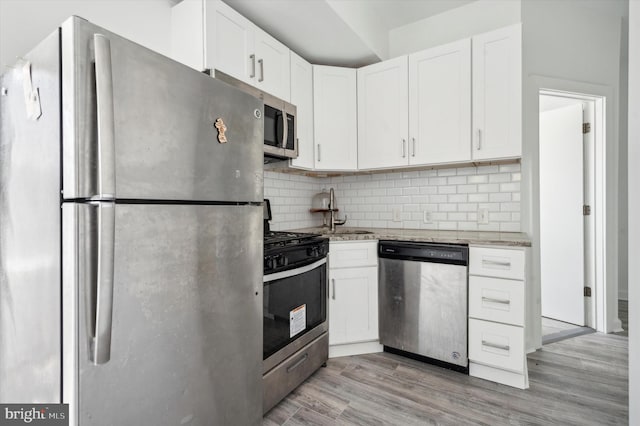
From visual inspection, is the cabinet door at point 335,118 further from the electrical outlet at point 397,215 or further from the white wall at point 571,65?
the white wall at point 571,65

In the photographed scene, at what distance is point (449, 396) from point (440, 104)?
2.08 metres

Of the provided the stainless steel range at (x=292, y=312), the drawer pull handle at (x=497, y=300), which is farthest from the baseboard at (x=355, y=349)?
the drawer pull handle at (x=497, y=300)

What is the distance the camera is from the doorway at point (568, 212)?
295 centimetres

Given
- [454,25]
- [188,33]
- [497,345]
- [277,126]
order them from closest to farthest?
[188,33], [497,345], [277,126], [454,25]

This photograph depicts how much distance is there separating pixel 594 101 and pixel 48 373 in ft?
13.7

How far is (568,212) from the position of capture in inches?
123

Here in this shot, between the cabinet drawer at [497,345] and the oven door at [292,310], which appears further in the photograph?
the cabinet drawer at [497,345]

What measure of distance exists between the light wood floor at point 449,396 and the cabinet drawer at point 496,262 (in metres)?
0.72

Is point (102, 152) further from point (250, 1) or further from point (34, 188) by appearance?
point (250, 1)

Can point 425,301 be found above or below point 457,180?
below

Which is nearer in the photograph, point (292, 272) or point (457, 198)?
point (292, 272)

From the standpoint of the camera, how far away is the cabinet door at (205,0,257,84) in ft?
5.88
